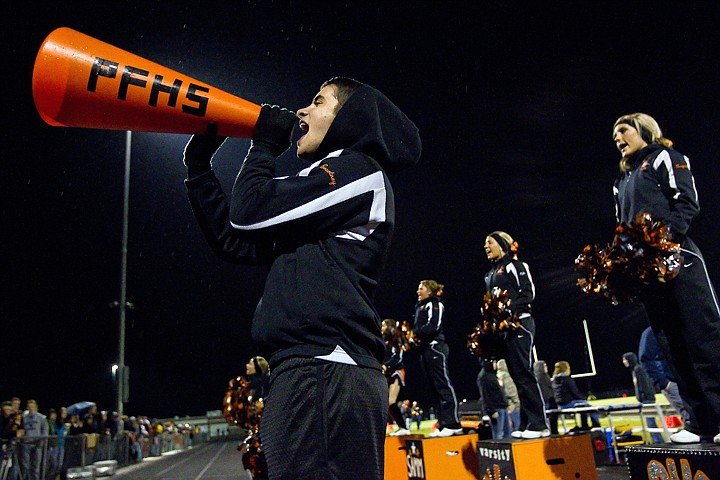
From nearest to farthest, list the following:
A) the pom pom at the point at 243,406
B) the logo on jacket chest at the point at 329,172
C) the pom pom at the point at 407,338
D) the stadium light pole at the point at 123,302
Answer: the logo on jacket chest at the point at 329,172, the pom pom at the point at 243,406, the pom pom at the point at 407,338, the stadium light pole at the point at 123,302

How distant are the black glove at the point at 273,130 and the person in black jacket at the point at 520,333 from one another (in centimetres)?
452

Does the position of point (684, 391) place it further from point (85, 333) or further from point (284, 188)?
point (85, 333)

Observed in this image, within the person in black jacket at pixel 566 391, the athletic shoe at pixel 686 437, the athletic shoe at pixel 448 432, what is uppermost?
the person in black jacket at pixel 566 391

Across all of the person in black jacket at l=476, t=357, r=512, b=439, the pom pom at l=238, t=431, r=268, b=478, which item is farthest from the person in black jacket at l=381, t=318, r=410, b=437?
the pom pom at l=238, t=431, r=268, b=478

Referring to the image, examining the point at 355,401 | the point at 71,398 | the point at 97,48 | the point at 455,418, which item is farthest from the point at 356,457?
the point at 71,398

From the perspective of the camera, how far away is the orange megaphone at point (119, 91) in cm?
189

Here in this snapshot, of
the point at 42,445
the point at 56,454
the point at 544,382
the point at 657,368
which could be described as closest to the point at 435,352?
the point at 657,368

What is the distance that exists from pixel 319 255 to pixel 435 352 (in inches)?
276

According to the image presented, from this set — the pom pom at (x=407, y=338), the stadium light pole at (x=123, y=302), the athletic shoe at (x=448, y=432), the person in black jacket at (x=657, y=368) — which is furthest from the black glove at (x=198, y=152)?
the stadium light pole at (x=123, y=302)

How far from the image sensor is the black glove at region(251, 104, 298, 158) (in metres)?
1.84

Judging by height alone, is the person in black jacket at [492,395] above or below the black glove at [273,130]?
below

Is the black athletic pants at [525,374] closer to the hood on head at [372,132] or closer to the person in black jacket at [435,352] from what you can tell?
the person in black jacket at [435,352]

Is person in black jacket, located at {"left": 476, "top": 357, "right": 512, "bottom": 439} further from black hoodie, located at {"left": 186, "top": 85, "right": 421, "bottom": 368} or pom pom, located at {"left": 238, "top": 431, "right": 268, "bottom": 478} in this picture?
black hoodie, located at {"left": 186, "top": 85, "right": 421, "bottom": 368}

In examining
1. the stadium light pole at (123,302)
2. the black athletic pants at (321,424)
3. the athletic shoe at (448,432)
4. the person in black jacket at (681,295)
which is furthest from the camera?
the stadium light pole at (123,302)
